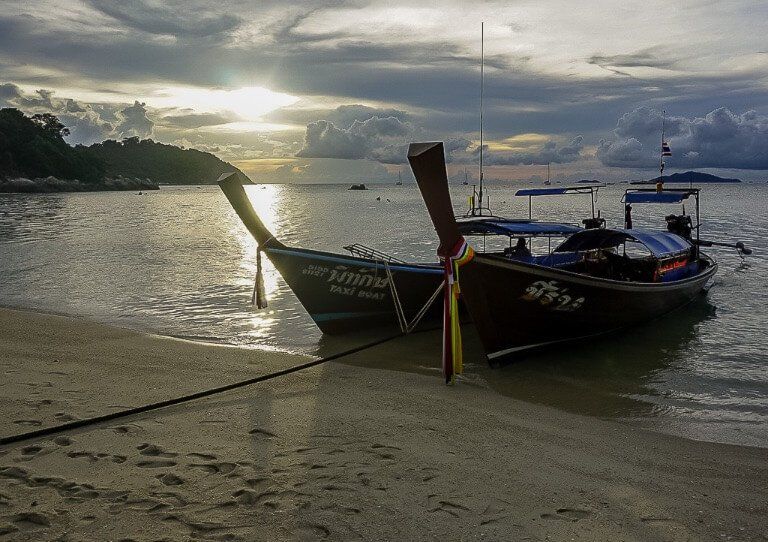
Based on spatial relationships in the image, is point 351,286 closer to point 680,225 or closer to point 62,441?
point 62,441

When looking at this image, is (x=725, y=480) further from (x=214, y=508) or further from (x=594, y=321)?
(x=594, y=321)

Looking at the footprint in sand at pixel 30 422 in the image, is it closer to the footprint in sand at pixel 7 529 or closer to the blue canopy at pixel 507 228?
the footprint in sand at pixel 7 529

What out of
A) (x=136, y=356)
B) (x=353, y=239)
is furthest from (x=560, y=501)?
(x=353, y=239)

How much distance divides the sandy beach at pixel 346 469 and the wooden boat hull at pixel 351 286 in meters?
3.23

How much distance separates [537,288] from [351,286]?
3.87 meters

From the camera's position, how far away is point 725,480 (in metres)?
5.75

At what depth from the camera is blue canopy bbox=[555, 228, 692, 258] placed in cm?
1362

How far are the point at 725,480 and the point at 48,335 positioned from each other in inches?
449

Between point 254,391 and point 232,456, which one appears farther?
point 254,391

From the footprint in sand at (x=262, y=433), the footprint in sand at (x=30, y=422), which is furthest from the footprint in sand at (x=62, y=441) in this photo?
the footprint in sand at (x=262, y=433)

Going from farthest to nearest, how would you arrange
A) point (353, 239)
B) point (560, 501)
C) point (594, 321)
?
point (353, 239)
point (594, 321)
point (560, 501)

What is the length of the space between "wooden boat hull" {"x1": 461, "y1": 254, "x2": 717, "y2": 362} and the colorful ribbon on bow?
41cm

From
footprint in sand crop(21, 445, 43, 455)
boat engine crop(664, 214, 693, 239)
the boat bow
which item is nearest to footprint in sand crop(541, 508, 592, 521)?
footprint in sand crop(21, 445, 43, 455)

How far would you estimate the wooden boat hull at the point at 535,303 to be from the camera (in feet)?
29.7
